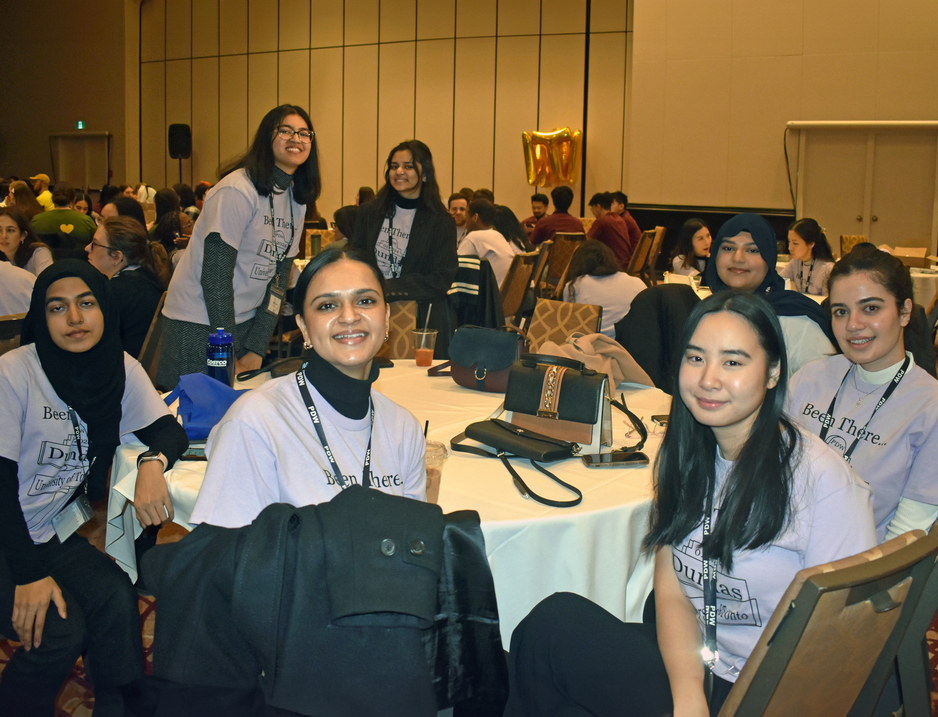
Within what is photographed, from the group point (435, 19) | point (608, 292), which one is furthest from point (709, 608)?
point (435, 19)

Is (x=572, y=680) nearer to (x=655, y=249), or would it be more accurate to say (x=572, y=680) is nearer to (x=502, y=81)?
(x=655, y=249)

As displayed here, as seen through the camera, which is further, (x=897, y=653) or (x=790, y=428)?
(x=790, y=428)

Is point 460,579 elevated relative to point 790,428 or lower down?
lower down

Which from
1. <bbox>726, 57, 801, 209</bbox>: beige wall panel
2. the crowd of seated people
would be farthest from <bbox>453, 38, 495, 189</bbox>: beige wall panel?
the crowd of seated people

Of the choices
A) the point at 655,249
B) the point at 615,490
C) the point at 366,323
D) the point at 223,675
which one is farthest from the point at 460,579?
the point at 655,249

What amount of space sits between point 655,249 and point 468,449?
9.02 meters

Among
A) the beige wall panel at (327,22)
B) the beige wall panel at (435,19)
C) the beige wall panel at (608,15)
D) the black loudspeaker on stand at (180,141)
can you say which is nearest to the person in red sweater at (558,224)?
the beige wall panel at (608,15)

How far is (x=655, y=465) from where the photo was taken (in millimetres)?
1746

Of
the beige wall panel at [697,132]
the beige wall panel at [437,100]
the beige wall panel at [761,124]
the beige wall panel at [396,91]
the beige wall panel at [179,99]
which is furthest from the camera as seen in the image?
the beige wall panel at [179,99]

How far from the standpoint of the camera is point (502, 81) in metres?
13.8

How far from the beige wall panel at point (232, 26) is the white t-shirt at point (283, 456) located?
1545 centimetres

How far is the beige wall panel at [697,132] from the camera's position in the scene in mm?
11203

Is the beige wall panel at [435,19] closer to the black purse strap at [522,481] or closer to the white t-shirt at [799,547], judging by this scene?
the black purse strap at [522,481]

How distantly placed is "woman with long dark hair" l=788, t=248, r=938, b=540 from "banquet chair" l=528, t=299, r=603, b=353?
5.84ft
